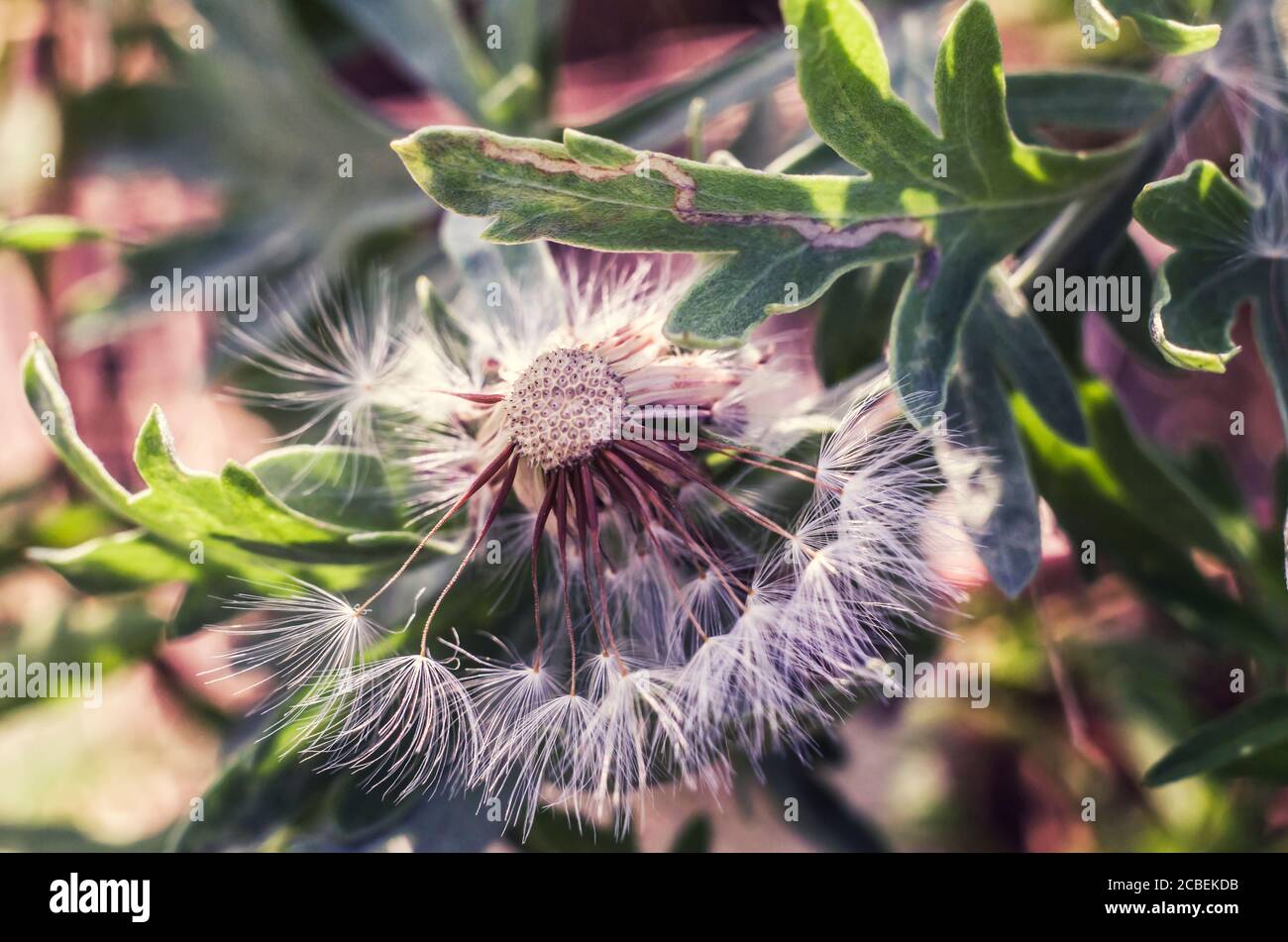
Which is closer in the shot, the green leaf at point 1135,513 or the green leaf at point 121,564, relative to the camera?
the green leaf at point 121,564

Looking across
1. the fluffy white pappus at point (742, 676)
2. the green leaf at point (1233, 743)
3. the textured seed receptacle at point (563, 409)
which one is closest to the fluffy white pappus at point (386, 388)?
the textured seed receptacle at point (563, 409)

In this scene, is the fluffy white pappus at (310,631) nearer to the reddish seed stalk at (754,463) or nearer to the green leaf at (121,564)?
the green leaf at (121,564)

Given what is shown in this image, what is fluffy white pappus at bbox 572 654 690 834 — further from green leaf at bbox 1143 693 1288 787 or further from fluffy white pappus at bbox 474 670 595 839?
green leaf at bbox 1143 693 1288 787

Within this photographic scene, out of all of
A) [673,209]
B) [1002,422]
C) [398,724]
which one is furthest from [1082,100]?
[398,724]

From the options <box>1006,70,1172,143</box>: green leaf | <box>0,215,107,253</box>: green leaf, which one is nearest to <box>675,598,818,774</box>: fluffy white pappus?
<box>1006,70,1172,143</box>: green leaf
